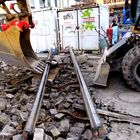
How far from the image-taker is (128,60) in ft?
20.0

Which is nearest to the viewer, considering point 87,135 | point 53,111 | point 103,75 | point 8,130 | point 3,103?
point 87,135

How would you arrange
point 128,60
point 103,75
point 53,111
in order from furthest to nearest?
point 103,75 → point 128,60 → point 53,111

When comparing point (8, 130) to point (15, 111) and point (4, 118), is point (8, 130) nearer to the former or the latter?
point (4, 118)

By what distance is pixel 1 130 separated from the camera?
410 centimetres

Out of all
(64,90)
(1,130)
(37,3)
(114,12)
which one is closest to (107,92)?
(64,90)

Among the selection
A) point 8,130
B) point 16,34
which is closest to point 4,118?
point 8,130

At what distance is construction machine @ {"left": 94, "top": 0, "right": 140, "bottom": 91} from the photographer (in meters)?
6.07

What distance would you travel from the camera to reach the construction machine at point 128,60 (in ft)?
19.9

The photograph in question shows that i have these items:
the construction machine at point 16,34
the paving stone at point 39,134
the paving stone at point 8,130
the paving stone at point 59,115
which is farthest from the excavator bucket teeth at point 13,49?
the paving stone at point 39,134

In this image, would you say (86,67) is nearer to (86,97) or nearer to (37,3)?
(86,97)

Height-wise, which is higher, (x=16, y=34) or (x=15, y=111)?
(x=16, y=34)

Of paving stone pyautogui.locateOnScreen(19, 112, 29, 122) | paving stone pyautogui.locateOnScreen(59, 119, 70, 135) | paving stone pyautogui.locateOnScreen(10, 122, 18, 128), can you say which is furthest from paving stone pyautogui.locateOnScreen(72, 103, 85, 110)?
paving stone pyautogui.locateOnScreen(10, 122, 18, 128)

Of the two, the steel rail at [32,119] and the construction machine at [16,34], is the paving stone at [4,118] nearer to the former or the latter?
the steel rail at [32,119]

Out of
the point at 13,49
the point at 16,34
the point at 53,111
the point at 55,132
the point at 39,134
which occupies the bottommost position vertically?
the point at 53,111
